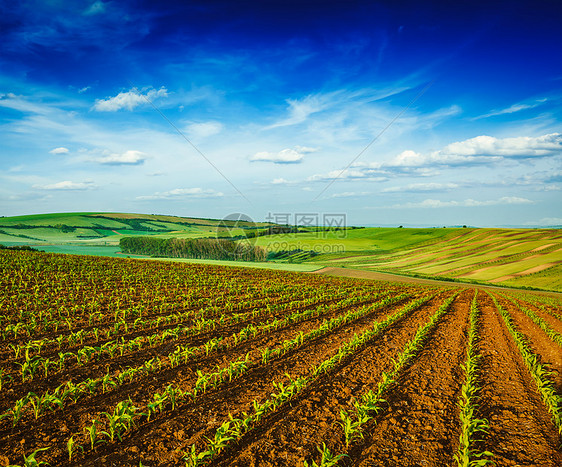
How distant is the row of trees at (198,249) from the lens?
230ft

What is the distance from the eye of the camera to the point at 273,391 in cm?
656

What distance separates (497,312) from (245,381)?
1570 centimetres

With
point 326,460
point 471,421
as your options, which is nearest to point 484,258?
point 471,421

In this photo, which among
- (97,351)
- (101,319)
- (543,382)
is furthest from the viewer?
(101,319)

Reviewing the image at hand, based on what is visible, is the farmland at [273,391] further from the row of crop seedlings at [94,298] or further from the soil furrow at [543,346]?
the row of crop seedlings at [94,298]

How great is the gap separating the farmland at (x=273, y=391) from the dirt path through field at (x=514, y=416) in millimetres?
29

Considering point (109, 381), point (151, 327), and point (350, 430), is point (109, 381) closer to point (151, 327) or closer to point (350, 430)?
point (151, 327)

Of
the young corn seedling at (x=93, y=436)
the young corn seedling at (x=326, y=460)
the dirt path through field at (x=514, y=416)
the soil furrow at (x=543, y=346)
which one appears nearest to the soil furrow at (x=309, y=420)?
Result: the young corn seedling at (x=326, y=460)

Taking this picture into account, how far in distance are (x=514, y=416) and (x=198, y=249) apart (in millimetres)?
69065

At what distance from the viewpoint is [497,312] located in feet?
52.9

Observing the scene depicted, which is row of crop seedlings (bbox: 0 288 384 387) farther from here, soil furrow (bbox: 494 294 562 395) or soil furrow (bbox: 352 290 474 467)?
soil furrow (bbox: 494 294 562 395)

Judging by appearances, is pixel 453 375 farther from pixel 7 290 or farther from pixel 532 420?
pixel 7 290

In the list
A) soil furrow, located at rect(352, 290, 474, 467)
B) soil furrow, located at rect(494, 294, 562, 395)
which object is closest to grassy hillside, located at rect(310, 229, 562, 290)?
soil furrow, located at rect(494, 294, 562, 395)

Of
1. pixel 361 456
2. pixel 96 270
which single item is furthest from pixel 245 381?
pixel 96 270
